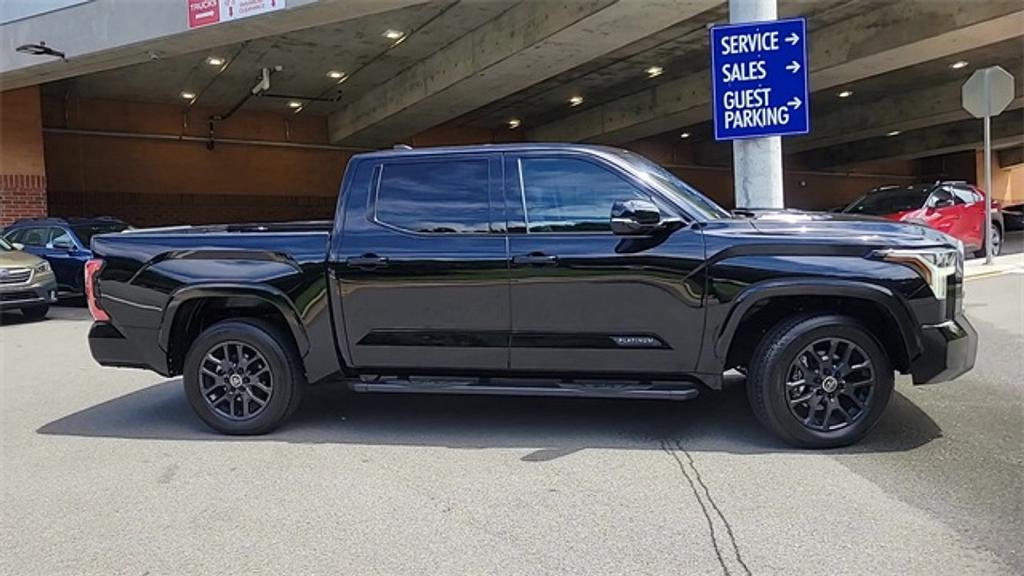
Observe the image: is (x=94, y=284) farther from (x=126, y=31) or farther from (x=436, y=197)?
(x=126, y=31)

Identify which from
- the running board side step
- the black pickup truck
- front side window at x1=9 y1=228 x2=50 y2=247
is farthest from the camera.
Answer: front side window at x1=9 y1=228 x2=50 y2=247

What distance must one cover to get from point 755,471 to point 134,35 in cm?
1378

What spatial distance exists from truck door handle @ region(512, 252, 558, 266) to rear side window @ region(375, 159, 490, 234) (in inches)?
12.2

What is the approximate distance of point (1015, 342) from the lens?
764 centimetres

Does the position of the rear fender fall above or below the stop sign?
below

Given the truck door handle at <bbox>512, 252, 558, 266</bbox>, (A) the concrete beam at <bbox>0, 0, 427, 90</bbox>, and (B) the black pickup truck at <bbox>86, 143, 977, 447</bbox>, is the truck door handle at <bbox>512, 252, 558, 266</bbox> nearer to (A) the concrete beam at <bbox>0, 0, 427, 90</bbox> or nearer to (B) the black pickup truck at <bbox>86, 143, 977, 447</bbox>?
(B) the black pickup truck at <bbox>86, 143, 977, 447</bbox>

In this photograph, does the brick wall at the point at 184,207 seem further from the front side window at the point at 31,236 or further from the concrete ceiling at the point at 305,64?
the front side window at the point at 31,236

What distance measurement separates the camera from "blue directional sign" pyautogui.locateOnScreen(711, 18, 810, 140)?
7590 millimetres

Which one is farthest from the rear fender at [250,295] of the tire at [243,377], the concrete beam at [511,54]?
the concrete beam at [511,54]

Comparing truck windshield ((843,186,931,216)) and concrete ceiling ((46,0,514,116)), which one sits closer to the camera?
truck windshield ((843,186,931,216))

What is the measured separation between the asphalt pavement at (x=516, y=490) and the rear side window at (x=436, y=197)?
1433 millimetres

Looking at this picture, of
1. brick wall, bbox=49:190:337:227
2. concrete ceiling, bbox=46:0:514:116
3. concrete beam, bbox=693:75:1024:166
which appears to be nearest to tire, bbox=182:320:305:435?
concrete ceiling, bbox=46:0:514:116

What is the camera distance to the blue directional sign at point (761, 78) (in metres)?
7.59

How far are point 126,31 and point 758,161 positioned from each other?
11.8 meters
